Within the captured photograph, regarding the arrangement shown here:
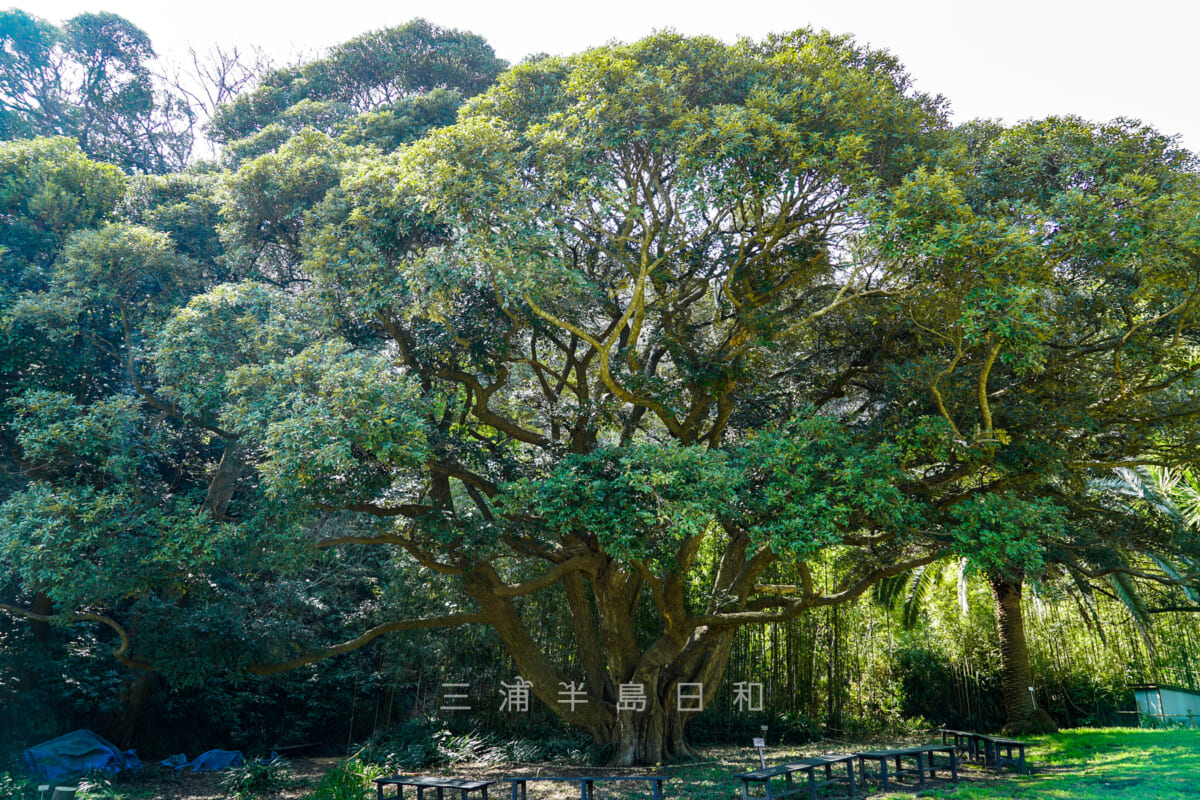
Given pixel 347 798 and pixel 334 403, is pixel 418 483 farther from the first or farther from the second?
pixel 347 798

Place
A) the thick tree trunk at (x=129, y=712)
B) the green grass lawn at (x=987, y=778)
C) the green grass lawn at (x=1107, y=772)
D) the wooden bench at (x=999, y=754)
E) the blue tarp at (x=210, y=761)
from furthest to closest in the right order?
the thick tree trunk at (x=129, y=712) → the blue tarp at (x=210, y=761) → the wooden bench at (x=999, y=754) → the green grass lawn at (x=987, y=778) → the green grass lawn at (x=1107, y=772)

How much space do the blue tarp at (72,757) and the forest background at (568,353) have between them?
801 millimetres

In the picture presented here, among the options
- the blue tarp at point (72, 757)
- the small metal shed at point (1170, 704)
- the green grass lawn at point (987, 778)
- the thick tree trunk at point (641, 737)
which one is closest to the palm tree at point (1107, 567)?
the small metal shed at point (1170, 704)

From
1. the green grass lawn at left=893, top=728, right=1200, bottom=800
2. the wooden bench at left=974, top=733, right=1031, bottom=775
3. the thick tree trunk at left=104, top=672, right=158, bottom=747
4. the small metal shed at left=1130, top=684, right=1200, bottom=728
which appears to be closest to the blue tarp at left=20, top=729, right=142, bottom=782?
the thick tree trunk at left=104, top=672, right=158, bottom=747

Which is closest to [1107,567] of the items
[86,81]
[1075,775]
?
[1075,775]

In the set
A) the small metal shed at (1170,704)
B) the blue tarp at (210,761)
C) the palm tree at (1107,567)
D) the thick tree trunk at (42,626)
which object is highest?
the palm tree at (1107,567)

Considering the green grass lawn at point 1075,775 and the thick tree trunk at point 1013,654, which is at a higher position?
the thick tree trunk at point 1013,654

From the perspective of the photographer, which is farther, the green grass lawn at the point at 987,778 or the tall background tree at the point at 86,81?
the tall background tree at the point at 86,81

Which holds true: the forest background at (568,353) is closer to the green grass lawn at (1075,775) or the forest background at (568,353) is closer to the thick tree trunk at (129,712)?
the thick tree trunk at (129,712)

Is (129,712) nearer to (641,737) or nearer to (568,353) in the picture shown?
(641,737)

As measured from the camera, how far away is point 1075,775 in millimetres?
6809

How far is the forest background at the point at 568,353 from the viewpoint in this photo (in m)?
5.79

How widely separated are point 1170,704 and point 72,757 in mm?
15349

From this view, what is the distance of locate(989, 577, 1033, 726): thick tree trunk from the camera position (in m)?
11.5
